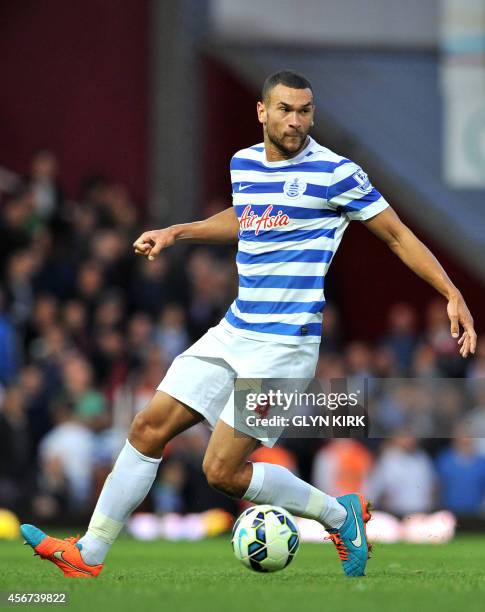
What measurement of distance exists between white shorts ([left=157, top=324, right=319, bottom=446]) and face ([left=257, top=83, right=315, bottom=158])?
0.92m

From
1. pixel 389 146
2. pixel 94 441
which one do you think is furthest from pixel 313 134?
pixel 94 441

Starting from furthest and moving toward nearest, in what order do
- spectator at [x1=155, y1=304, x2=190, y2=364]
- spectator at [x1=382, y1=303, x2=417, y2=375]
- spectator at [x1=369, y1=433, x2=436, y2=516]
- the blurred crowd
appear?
spectator at [x1=382, y1=303, x2=417, y2=375] < spectator at [x1=155, y1=304, x2=190, y2=364] < spectator at [x1=369, y1=433, x2=436, y2=516] < the blurred crowd

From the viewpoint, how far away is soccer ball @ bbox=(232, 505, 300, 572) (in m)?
7.27

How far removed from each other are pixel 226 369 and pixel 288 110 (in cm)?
125

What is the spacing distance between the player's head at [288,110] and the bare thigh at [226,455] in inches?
52.9

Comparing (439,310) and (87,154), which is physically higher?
(87,154)

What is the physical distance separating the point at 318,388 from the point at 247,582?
4.23 m

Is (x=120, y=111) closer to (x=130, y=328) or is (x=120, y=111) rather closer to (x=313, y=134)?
(x=313, y=134)

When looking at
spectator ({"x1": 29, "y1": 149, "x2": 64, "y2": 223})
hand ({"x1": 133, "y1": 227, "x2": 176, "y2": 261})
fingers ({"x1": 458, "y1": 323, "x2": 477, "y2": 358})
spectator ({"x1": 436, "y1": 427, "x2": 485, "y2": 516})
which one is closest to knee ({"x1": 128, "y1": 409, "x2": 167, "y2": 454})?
hand ({"x1": 133, "y1": 227, "x2": 176, "y2": 261})

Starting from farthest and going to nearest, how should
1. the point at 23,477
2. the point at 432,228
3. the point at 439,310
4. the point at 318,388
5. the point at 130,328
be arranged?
the point at 432,228, the point at 439,310, the point at 130,328, the point at 23,477, the point at 318,388

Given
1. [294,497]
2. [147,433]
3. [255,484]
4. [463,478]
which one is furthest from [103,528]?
[463,478]

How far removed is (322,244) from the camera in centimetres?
728

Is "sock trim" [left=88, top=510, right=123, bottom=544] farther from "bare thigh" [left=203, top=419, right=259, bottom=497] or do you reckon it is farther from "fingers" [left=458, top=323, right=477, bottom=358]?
"fingers" [left=458, top=323, right=477, bottom=358]

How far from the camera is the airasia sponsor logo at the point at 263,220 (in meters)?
7.25
